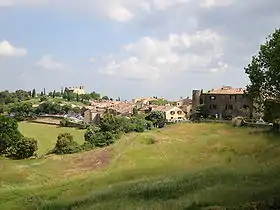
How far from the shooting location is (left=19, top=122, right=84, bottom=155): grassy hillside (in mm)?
97688

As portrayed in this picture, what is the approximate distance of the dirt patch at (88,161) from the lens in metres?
62.2

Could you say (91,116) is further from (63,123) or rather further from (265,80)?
(265,80)

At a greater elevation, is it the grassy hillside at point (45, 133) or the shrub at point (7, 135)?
the shrub at point (7, 135)

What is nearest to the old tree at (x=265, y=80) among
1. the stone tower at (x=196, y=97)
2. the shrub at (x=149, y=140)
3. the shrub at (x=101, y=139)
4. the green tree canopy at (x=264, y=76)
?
the green tree canopy at (x=264, y=76)

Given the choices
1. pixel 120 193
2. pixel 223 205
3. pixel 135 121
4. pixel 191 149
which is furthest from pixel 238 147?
pixel 135 121

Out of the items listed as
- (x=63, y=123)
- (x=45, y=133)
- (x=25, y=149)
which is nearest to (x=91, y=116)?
(x=63, y=123)

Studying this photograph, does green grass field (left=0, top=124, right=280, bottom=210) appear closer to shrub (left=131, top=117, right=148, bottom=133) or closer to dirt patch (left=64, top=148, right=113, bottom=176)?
dirt patch (left=64, top=148, right=113, bottom=176)

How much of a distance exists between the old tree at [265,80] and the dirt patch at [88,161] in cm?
2236

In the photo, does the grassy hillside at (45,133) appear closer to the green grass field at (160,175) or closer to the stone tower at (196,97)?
the green grass field at (160,175)

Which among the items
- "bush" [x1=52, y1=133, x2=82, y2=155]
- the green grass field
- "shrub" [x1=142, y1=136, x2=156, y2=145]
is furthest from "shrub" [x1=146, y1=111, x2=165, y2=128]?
"shrub" [x1=142, y1=136, x2=156, y2=145]

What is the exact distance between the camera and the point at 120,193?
3484 cm

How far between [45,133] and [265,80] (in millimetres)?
71809

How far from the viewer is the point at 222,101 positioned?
136500mm

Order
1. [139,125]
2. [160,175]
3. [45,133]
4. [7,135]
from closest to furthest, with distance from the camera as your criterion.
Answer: [160,175] → [7,135] → [139,125] → [45,133]
